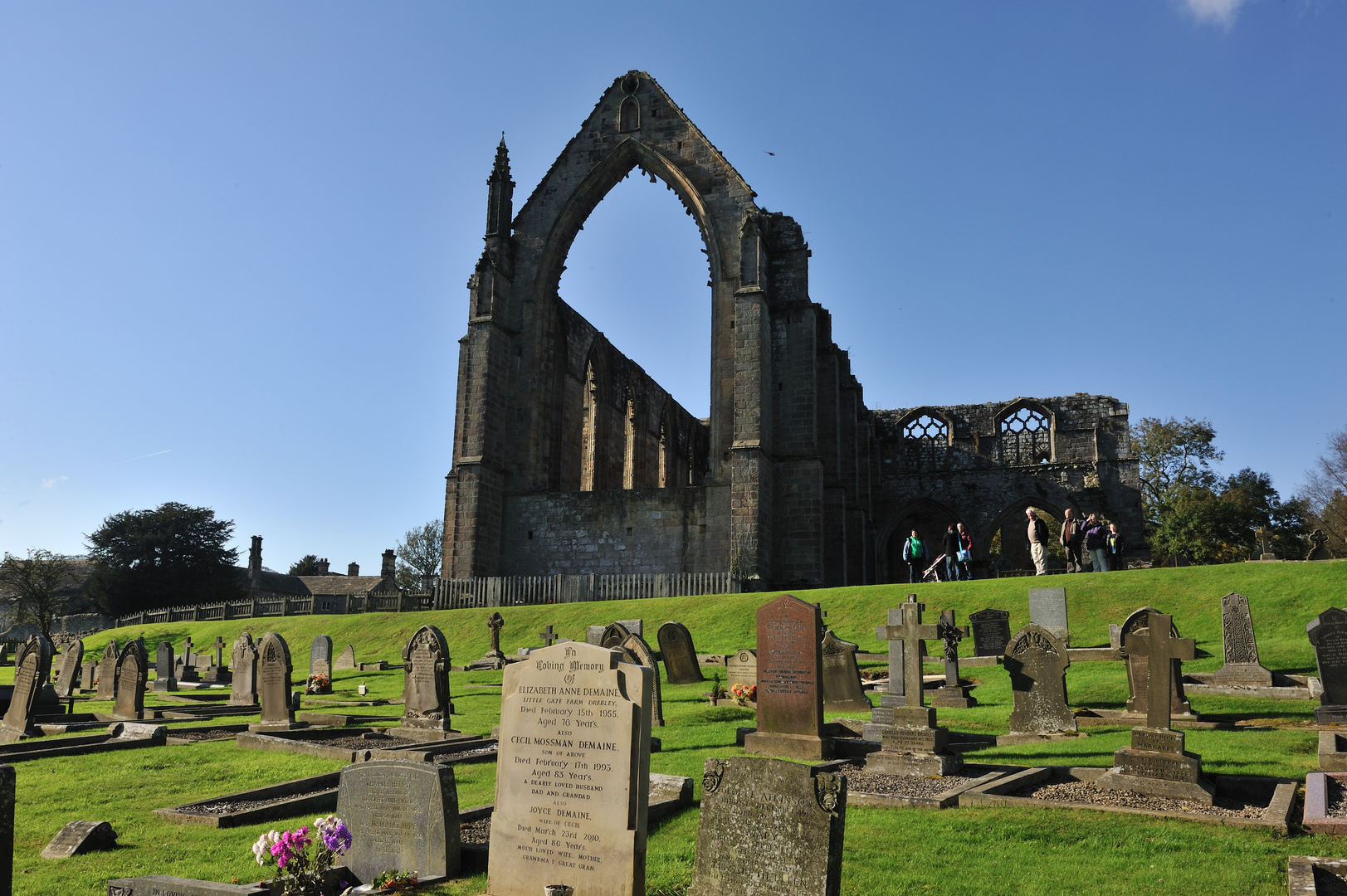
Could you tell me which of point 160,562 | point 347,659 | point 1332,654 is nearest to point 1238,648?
point 1332,654

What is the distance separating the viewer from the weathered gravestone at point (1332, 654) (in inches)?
416

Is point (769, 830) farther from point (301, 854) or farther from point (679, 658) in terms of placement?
point (679, 658)

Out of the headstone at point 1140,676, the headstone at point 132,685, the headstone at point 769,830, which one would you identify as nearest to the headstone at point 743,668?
the headstone at point 1140,676

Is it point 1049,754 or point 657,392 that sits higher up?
point 657,392

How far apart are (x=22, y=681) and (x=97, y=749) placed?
2.80m

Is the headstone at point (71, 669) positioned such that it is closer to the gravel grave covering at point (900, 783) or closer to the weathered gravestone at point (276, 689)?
the weathered gravestone at point (276, 689)

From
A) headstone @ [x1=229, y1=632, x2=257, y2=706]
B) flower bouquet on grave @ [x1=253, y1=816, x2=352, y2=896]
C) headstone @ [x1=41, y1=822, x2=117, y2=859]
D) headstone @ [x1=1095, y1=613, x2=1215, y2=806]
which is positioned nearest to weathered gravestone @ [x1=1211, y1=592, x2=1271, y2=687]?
headstone @ [x1=1095, y1=613, x2=1215, y2=806]

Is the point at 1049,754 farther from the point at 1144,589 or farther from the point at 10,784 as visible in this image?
the point at 1144,589

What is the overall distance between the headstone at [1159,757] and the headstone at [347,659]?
17948 mm

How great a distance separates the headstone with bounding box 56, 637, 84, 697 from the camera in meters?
18.5

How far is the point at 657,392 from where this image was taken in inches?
1591

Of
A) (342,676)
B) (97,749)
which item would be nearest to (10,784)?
(97,749)

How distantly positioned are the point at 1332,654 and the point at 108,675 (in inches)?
781

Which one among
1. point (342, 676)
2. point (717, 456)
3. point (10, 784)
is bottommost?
point (342, 676)
